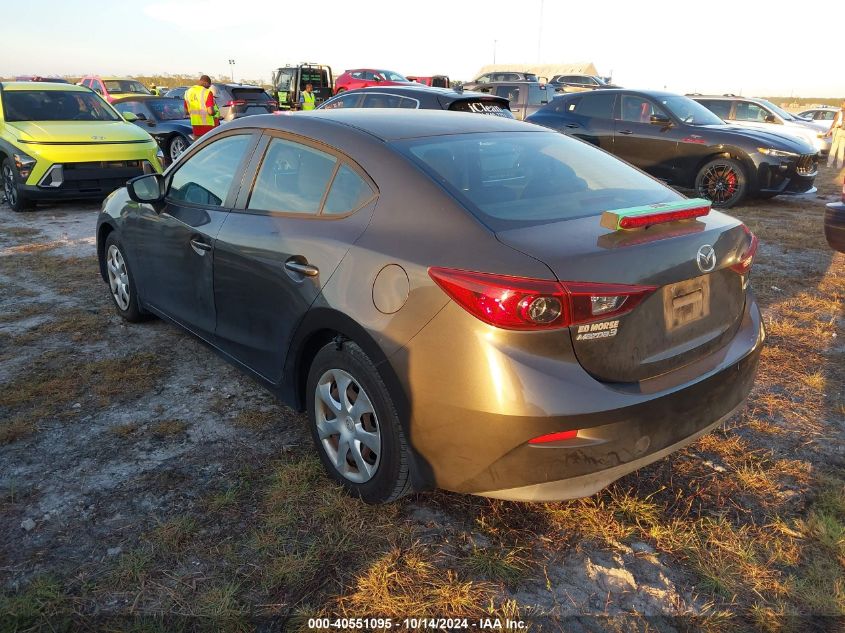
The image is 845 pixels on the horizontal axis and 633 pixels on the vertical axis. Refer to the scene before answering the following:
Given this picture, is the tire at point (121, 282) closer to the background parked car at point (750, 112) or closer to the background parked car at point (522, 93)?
the background parked car at point (750, 112)

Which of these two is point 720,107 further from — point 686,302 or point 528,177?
point 686,302

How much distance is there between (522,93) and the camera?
17.3m

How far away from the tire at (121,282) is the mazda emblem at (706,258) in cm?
367

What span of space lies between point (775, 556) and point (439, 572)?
127 cm

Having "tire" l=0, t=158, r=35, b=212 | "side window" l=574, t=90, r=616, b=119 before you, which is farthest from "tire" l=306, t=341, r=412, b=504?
"side window" l=574, t=90, r=616, b=119

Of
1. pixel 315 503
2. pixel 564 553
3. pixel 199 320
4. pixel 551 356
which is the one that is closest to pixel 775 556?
pixel 564 553

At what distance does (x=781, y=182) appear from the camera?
→ 30.1 feet

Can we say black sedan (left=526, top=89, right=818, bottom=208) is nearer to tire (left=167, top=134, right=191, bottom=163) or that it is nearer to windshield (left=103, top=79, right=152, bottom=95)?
tire (left=167, top=134, right=191, bottom=163)

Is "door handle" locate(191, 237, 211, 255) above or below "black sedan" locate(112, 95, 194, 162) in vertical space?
below

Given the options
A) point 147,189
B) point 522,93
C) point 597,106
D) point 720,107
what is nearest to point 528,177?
point 147,189

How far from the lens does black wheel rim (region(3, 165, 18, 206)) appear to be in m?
8.65

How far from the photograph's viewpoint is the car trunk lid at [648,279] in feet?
6.73

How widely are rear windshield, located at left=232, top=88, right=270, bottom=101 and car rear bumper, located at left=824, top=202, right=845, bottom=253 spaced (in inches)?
542

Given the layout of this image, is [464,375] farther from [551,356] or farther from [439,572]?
[439,572]
